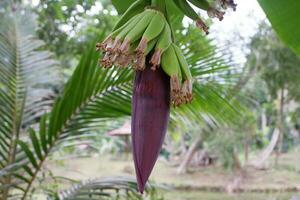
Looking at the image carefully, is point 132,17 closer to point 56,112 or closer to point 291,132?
point 56,112

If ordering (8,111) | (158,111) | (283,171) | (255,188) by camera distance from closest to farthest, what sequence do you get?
(158,111)
(8,111)
(255,188)
(283,171)

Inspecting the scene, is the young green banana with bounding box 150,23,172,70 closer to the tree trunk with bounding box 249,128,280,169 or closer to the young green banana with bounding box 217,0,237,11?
the young green banana with bounding box 217,0,237,11

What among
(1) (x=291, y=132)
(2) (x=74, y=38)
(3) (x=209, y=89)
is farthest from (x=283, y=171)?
(3) (x=209, y=89)

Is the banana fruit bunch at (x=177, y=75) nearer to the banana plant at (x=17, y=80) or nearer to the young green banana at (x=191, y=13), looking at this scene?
the young green banana at (x=191, y=13)

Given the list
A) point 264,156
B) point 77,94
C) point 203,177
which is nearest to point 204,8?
point 77,94

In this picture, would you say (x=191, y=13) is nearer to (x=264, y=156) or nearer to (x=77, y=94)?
(x=77, y=94)

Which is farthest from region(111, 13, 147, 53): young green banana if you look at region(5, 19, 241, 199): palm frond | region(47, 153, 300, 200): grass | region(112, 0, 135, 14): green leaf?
region(47, 153, 300, 200): grass

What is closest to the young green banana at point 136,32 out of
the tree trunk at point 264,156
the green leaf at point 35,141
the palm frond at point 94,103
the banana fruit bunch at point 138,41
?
the banana fruit bunch at point 138,41
